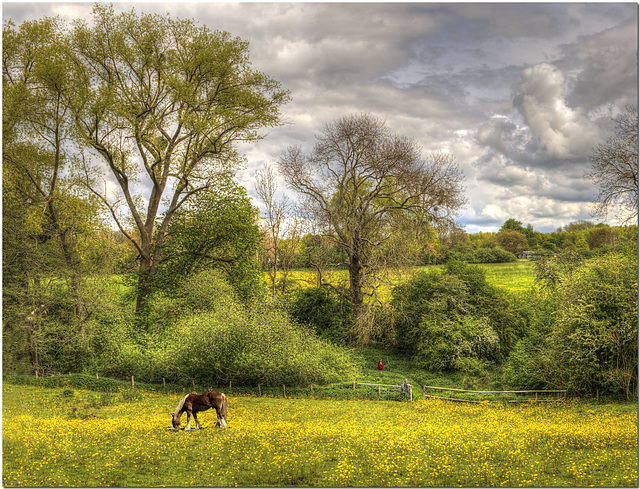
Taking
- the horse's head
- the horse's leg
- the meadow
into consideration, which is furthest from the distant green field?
the horse's head

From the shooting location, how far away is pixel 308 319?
29984 mm

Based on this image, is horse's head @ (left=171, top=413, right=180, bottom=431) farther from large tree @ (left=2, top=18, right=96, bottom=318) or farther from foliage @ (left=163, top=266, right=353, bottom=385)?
large tree @ (left=2, top=18, right=96, bottom=318)

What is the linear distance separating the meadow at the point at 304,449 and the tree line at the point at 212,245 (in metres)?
3.60

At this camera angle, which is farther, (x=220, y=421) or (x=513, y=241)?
(x=513, y=241)

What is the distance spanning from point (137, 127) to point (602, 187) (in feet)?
70.7

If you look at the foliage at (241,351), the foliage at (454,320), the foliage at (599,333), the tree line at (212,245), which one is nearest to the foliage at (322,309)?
the tree line at (212,245)

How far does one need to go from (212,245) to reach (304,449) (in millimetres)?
18997

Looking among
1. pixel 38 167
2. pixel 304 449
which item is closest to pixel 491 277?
pixel 304 449

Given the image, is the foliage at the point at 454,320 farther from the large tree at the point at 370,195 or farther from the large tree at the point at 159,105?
the large tree at the point at 159,105

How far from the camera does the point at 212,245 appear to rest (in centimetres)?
2539

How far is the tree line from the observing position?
47.6 ft

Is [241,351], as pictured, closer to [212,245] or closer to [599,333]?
[212,245]

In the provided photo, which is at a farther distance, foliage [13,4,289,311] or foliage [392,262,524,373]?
foliage [392,262,524,373]

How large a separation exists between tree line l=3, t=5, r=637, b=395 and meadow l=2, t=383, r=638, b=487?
3595 mm
